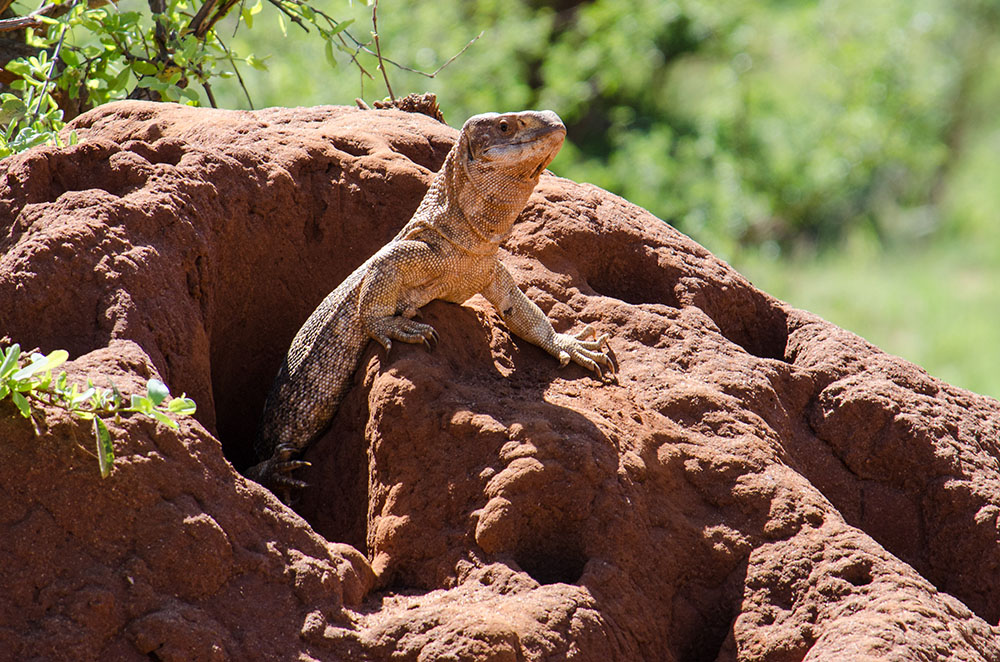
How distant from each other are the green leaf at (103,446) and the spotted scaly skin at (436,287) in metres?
1.25

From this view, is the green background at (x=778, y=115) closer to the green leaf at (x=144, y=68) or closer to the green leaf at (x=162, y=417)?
the green leaf at (x=144, y=68)

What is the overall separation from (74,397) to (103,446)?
0.15 meters

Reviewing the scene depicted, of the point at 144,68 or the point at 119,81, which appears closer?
the point at 119,81

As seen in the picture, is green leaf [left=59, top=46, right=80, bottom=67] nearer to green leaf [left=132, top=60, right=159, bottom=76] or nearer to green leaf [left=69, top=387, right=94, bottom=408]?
green leaf [left=132, top=60, right=159, bottom=76]

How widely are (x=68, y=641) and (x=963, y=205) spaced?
17532 millimetres

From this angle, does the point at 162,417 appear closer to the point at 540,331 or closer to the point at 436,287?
the point at 436,287

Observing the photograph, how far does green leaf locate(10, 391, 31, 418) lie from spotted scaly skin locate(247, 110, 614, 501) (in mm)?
1355

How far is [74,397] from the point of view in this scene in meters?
3.02

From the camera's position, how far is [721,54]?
16.3 metres

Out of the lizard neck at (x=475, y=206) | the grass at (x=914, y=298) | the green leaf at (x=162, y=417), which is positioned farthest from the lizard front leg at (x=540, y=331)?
the grass at (x=914, y=298)

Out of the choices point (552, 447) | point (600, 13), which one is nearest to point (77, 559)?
point (552, 447)

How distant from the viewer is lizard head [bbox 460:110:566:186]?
14.3 feet

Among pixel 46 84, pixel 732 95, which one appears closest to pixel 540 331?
pixel 46 84

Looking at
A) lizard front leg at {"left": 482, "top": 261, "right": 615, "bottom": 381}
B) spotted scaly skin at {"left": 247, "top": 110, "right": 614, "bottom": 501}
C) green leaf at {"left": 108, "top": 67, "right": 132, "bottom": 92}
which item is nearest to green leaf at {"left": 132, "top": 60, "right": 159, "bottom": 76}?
green leaf at {"left": 108, "top": 67, "right": 132, "bottom": 92}
